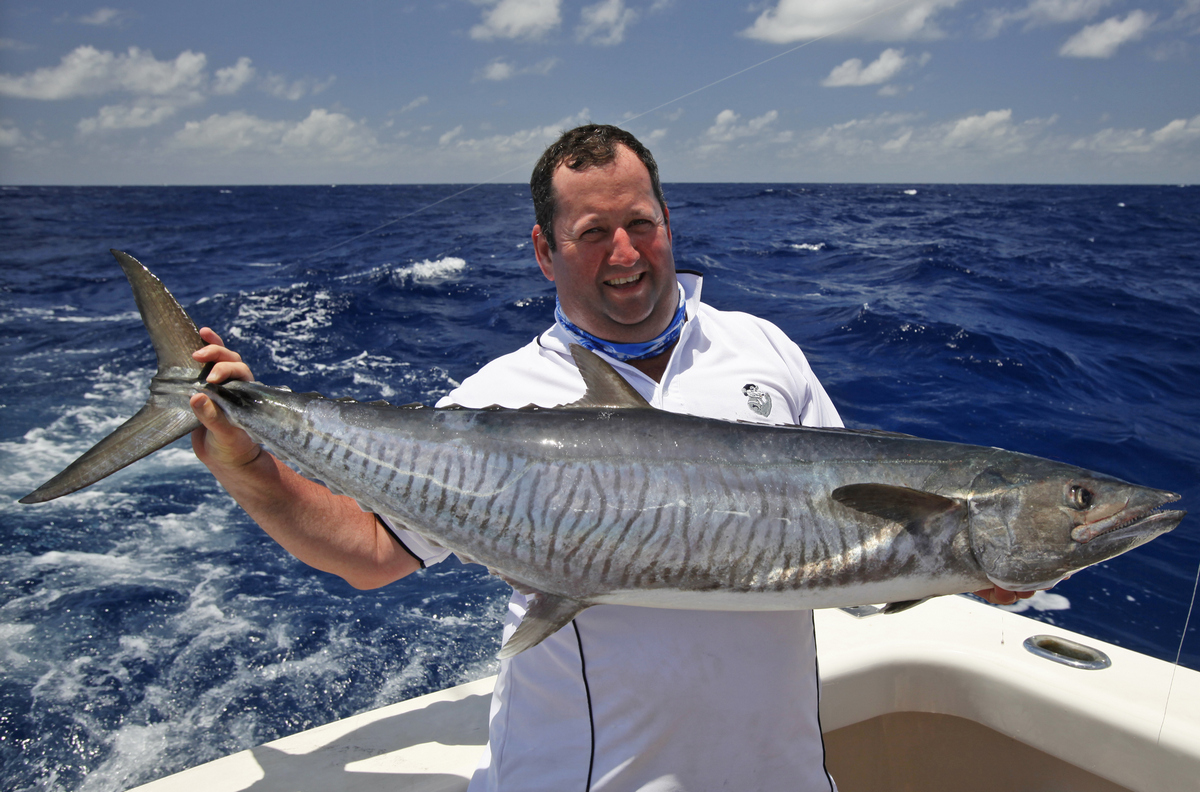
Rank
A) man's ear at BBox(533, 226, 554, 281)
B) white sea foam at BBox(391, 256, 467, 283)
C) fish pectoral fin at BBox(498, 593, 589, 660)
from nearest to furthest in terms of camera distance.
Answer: fish pectoral fin at BBox(498, 593, 589, 660), man's ear at BBox(533, 226, 554, 281), white sea foam at BBox(391, 256, 467, 283)

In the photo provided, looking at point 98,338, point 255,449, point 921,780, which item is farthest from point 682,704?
point 98,338

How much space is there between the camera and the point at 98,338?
1080 centimetres

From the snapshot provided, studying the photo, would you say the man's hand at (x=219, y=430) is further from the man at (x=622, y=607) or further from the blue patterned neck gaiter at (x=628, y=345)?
the blue patterned neck gaiter at (x=628, y=345)

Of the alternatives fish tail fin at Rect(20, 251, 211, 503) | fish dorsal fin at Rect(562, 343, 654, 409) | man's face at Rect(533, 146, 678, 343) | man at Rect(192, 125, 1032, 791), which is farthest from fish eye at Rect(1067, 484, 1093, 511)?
fish tail fin at Rect(20, 251, 211, 503)

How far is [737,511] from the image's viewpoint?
4.93ft

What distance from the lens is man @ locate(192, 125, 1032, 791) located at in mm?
1586

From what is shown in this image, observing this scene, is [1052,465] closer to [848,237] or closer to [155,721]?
[155,721]

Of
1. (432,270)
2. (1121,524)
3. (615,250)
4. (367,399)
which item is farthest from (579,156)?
(432,270)

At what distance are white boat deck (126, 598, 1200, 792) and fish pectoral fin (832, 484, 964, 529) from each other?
1.11 m

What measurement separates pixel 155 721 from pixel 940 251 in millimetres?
17169

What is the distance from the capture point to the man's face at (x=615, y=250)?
198 cm

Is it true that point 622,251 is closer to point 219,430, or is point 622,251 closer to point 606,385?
point 606,385

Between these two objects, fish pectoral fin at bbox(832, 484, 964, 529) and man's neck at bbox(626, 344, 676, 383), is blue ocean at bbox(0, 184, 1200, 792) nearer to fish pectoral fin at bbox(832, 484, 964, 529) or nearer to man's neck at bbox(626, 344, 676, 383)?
man's neck at bbox(626, 344, 676, 383)

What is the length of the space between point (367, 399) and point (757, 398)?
297 inches
